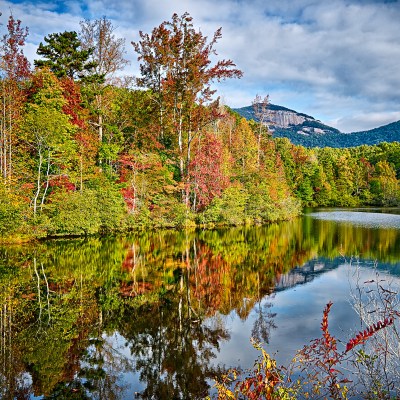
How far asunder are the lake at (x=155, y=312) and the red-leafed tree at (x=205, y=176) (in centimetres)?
1021

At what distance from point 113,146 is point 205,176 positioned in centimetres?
732

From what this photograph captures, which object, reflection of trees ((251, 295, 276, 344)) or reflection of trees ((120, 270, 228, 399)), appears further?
reflection of trees ((251, 295, 276, 344))

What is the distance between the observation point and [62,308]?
8844 mm

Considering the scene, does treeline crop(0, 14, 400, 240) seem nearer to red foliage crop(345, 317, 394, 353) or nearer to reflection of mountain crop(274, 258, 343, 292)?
reflection of mountain crop(274, 258, 343, 292)

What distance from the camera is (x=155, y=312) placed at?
344 inches

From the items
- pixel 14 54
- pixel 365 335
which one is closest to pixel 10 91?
pixel 14 54

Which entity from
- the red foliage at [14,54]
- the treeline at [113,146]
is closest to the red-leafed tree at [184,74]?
the treeline at [113,146]

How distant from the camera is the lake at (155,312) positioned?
582 cm

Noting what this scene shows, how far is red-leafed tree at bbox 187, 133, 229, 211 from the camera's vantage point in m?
27.6

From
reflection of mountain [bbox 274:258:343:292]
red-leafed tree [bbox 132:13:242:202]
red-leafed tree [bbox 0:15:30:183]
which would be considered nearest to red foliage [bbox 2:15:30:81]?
red-leafed tree [bbox 0:15:30:183]

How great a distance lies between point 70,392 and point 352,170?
73596mm

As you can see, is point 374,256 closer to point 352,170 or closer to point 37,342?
point 37,342

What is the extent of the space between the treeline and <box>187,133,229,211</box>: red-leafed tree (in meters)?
0.09

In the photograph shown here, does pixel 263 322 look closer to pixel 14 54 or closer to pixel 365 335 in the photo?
pixel 365 335
